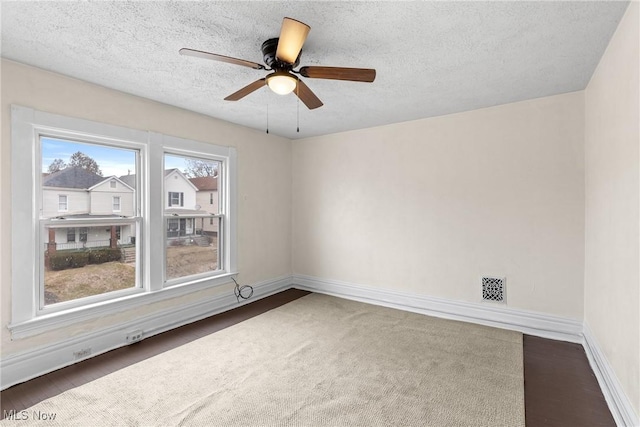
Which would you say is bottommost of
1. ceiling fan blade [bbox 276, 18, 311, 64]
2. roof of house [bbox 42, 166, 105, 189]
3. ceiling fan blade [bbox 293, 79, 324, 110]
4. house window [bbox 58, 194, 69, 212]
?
house window [bbox 58, 194, 69, 212]

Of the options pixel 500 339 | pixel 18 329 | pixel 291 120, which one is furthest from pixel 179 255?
pixel 500 339

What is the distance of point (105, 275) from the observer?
10.1ft

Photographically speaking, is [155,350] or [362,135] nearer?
[155,350]

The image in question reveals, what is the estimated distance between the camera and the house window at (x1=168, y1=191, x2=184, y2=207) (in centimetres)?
358

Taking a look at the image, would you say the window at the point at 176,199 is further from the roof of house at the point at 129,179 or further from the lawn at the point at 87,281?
the lawn at the point at 87,281

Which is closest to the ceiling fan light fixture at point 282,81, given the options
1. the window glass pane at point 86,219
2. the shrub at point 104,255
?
the window glass pane at point 86,219

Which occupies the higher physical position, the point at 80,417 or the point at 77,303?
the point at 77,303

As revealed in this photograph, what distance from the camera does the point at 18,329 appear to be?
244cm

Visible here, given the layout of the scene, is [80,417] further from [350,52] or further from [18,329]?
[350,52]

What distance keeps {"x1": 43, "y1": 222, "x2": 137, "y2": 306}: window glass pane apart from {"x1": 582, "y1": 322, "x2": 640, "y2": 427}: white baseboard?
13.2ft

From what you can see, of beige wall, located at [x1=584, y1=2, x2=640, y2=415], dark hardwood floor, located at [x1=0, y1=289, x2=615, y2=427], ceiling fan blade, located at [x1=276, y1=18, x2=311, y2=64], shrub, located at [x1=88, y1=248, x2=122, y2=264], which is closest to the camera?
ceiling fan blade, located at [x1=276, y1=18, x2=311, y2=64]

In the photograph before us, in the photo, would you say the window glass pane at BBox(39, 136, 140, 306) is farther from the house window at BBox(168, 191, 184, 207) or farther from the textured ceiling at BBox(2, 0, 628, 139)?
the textured ceiling at BBox(2, 0, 628, 139)

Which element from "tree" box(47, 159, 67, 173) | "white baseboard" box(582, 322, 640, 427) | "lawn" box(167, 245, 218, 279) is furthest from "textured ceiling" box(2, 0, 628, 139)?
"white baseboard" box(582, 322, 640, 427)

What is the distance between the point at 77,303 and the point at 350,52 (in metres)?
3.15
